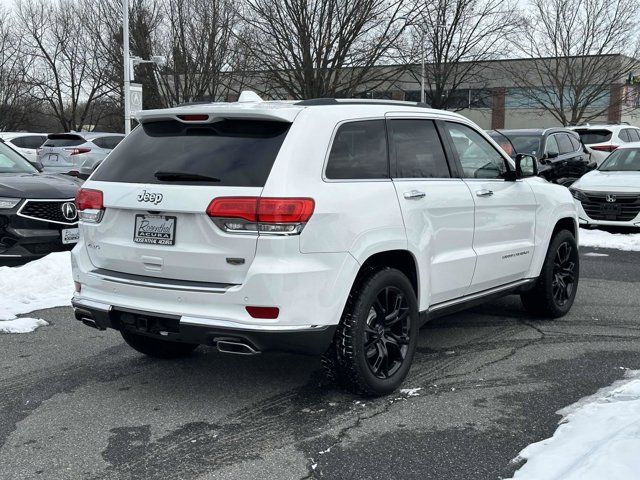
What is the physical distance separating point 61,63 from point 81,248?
40488 mm

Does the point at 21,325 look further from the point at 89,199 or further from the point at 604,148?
the point at 604,148

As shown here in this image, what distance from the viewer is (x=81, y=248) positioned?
14.9 feet

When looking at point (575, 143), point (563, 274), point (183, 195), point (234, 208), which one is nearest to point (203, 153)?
point (183, 195)

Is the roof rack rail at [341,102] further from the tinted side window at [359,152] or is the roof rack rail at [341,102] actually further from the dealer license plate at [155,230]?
the dealer license plate at [155,230]

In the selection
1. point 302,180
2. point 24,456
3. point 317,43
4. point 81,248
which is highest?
point 317,43

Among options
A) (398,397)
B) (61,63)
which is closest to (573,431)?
(398,397)

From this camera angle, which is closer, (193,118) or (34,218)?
(193,118)

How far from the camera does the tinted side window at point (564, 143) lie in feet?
50.1

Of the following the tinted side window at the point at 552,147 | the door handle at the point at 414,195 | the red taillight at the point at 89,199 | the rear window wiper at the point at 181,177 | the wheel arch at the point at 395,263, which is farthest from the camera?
the tinted side window at the point at 552,147

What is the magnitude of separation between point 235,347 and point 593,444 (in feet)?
Answer: 6.15

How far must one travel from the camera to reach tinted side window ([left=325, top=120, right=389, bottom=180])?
416 centimetres

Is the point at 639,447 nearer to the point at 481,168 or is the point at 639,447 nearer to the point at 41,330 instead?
the point at 481,168

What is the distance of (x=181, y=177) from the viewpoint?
404 cm

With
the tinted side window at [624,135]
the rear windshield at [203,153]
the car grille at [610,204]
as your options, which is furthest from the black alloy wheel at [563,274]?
the tinted side window at [624,135]
